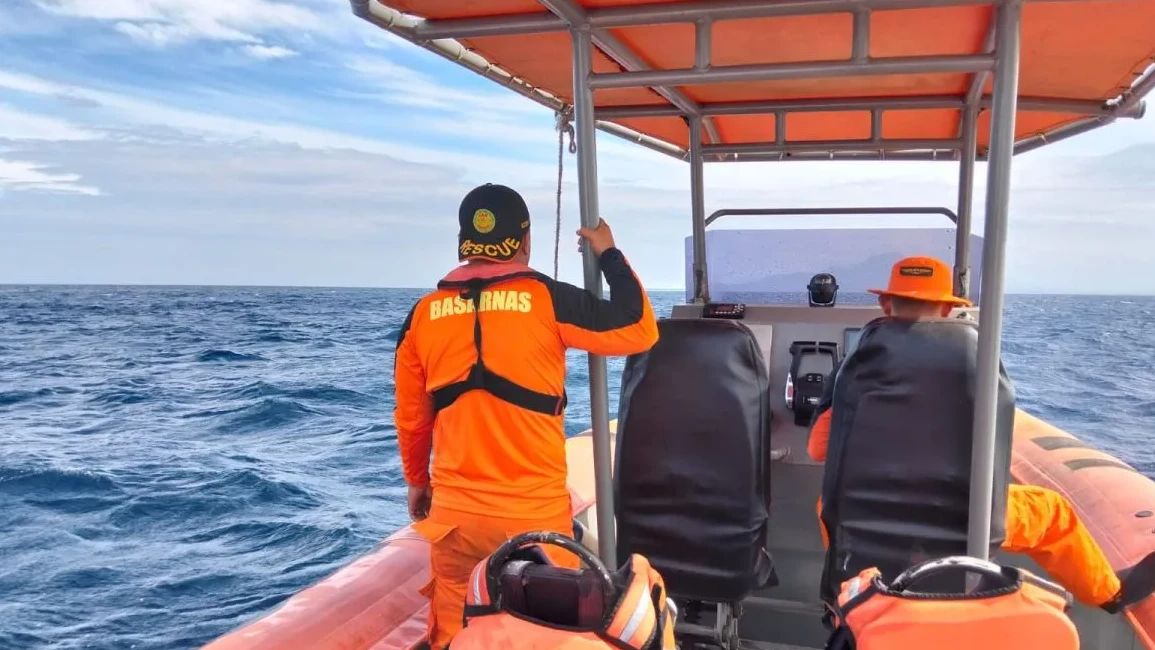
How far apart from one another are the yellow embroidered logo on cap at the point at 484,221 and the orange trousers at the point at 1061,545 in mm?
1266

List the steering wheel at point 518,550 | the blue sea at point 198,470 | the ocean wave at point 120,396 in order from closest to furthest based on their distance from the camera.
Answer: the steering wheel at point 518,550, the blue sea at point 198,470, the ocean wave at point 120,396

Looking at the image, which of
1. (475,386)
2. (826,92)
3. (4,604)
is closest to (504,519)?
(475,386)

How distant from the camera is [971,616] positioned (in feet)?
4.33

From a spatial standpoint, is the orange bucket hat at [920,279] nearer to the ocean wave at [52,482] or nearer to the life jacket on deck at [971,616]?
the life jacket on deck at [971,616]

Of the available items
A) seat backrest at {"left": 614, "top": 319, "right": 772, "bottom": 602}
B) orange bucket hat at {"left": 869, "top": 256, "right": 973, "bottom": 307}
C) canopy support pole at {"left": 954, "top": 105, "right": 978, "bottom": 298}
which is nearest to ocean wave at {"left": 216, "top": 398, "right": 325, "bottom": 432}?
canopy support pole at {"left": 954, "top": 105, "right": 978, "bottom": 298}

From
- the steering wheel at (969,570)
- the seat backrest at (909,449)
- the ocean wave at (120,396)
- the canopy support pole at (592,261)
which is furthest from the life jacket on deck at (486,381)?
the ocean wave at (120,396)

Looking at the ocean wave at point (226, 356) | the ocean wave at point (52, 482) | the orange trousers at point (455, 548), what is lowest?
the ocean wave at point (226, 356)

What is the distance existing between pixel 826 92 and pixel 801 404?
4.48ft

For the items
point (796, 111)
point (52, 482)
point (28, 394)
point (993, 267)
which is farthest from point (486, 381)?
point (28, 394)

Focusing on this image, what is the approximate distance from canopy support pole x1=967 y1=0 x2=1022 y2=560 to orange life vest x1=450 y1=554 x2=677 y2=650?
104cm

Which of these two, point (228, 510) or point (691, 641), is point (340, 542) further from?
point (691, 641)

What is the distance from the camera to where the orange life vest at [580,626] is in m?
1.33

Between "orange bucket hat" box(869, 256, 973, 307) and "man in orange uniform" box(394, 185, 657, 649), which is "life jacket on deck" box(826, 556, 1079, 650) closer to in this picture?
"man in orange uniform" box(394, 185, 657, 649)

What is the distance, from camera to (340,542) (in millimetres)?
7527
